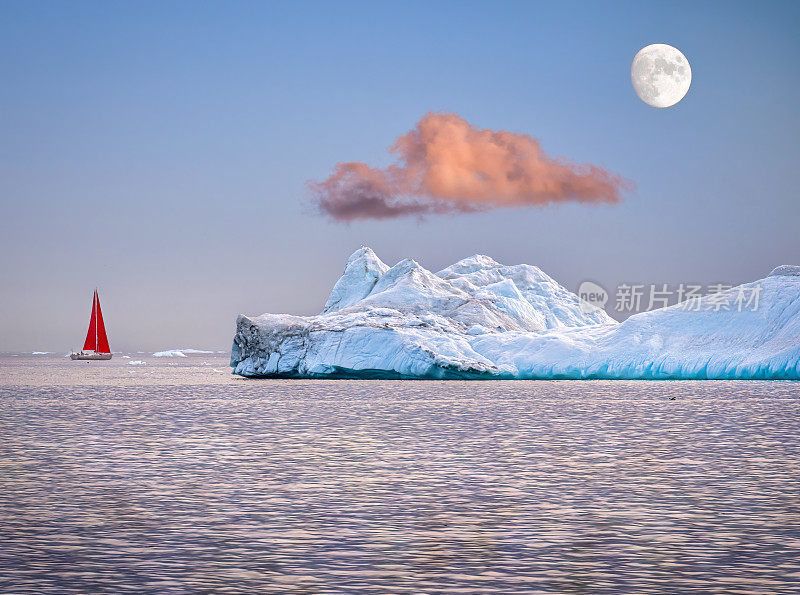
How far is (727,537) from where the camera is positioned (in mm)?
9336

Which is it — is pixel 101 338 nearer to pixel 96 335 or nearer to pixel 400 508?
pixel 96 335

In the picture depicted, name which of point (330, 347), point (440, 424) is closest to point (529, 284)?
point (330, 347)

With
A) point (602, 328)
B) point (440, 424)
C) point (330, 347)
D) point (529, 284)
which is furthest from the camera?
point (529, 284)

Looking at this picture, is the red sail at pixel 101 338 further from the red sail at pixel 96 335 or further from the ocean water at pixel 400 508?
the ocean water at pixel 400 508

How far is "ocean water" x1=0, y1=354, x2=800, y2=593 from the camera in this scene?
7.70 metres

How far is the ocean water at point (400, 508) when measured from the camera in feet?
25.2

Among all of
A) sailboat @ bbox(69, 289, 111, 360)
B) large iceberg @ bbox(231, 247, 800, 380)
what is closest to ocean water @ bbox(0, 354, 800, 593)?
large iceberg @ bbox(231, 247, 800, 380)

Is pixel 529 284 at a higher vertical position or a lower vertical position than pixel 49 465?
higher

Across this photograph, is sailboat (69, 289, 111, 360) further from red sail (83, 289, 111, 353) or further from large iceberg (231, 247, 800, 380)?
large iceberg (231, 247, 800, 380)

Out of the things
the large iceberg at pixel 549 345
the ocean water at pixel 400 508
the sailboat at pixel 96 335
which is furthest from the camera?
the sailboat at pixel 96 335

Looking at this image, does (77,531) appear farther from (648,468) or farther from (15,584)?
(648,468)

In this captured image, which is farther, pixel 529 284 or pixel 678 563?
pixel 529 284

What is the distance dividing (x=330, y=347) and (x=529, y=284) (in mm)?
34992

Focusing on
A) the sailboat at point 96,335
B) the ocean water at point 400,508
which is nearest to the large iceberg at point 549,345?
the ocean water at point 400,508
